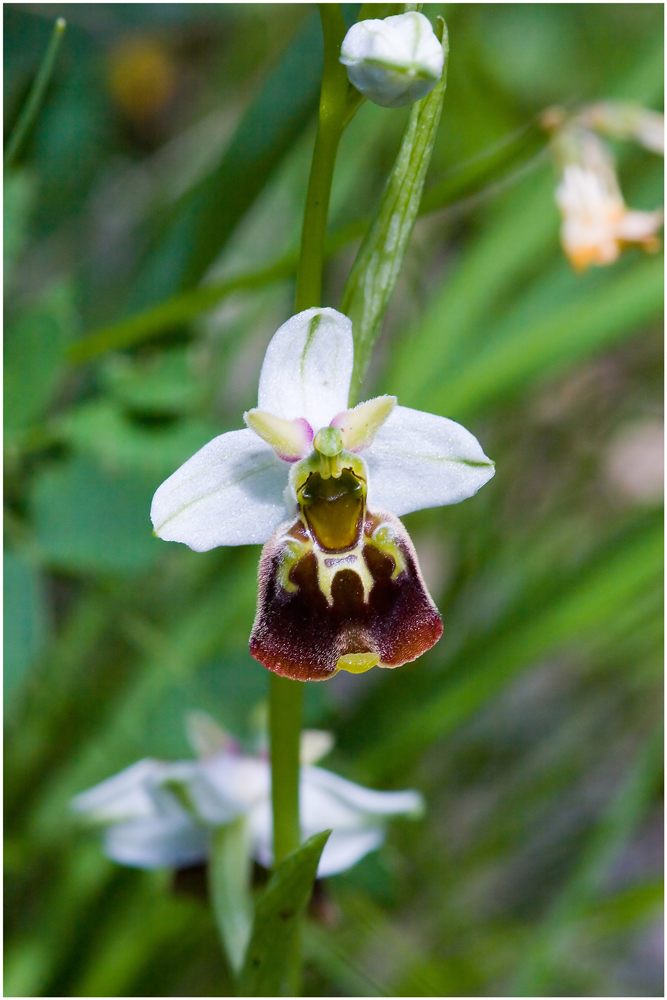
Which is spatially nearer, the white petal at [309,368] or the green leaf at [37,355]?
the white petal at [309,368]

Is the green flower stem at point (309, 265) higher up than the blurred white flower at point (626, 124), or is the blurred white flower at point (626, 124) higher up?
the blurred white flower at point (626, 124)

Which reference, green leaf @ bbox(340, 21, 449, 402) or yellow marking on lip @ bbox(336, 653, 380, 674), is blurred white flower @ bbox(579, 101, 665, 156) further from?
yellow marking on lip @ bbox(336, 653, 380, 674)

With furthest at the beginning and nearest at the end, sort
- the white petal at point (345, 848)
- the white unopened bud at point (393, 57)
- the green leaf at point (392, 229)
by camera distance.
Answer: the white petal at point (345, 848) < the green leaf at point (392, 229) < the white unopened bud at point (393, 57)

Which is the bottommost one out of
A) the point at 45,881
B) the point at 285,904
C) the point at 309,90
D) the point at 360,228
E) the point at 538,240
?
the point at 285,904

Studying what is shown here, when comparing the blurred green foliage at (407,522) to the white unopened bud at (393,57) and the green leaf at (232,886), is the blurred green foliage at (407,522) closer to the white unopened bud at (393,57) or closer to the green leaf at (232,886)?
the green leaf at (232,886)

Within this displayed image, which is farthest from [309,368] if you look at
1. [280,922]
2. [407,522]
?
[407,522]

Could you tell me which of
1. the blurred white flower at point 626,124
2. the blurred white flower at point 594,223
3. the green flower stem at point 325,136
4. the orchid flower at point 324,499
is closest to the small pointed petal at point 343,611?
the orchid flower at point 324,499

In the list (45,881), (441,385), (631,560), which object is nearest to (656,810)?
(631,560)

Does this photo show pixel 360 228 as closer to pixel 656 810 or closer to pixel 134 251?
pixel 134 251
